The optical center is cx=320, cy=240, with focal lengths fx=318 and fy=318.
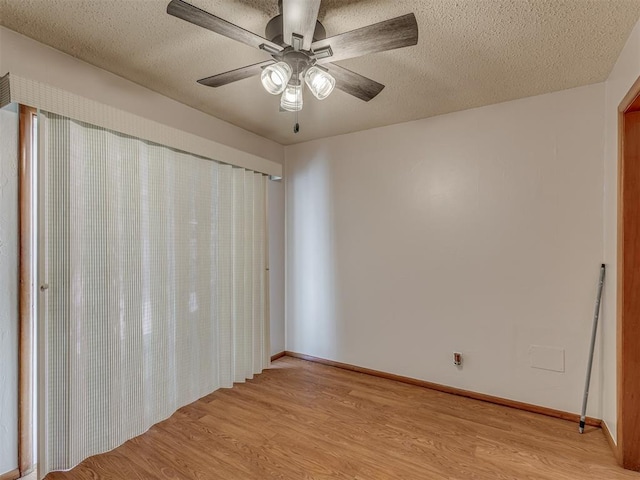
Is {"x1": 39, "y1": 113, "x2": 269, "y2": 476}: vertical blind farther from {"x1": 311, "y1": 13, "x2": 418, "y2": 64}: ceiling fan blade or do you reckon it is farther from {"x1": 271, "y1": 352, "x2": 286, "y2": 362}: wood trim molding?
{"x1": 311, "y1": 13, "x2": 418, "y2": 64}: ceiling fan blade

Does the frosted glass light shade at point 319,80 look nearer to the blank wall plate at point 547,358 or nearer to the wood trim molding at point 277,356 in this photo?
the blank wall plate at point 547,358

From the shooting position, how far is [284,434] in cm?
202

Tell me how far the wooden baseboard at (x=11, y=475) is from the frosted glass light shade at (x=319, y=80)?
95.0 inches

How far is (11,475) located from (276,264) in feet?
7.31

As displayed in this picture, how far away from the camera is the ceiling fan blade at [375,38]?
116cm

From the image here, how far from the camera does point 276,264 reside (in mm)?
3301

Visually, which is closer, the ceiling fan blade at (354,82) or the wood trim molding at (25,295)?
the ceiling fan blade at (354,82)

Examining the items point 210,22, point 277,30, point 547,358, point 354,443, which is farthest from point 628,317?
point 210,22

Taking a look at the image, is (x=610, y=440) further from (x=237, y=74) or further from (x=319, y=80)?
(x=237, y=74)

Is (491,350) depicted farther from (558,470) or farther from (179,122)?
(179,122)

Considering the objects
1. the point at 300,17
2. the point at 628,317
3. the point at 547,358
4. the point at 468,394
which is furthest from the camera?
the point at 468,394

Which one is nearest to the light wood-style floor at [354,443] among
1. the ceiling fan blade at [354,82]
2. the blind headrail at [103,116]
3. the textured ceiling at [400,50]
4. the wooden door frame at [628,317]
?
the wooden door frame at [628,317]

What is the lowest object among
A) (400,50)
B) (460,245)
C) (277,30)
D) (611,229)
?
(460,245)

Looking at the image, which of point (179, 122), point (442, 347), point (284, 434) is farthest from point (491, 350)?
point (179, 122)
